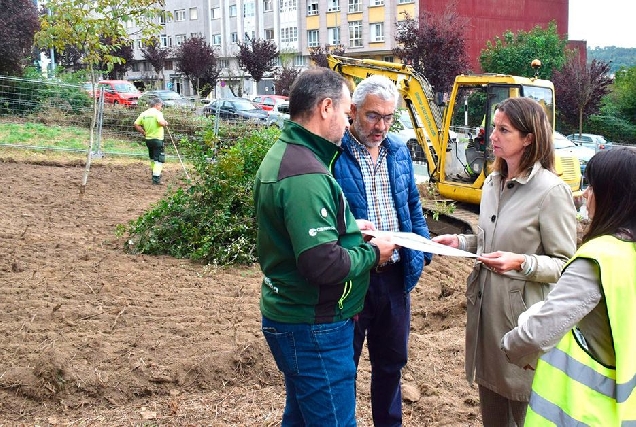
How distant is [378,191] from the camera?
11.1 ft

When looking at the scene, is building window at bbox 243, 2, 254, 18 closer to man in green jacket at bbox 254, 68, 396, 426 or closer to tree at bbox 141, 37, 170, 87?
tree at bbox 141, 37, 170, 87

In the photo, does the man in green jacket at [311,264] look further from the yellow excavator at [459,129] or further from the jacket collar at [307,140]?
the yellow excavator at [459,129]

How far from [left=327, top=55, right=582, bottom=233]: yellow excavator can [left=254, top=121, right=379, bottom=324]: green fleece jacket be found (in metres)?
7.56

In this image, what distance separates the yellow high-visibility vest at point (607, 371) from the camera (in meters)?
2.01

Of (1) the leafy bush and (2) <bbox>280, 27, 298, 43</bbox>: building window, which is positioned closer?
(1) the leafy bush

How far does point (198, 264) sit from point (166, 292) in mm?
1007

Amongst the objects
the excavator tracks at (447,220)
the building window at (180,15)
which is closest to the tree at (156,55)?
the building window at (180,15)

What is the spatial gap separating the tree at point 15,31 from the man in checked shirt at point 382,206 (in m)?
24.0

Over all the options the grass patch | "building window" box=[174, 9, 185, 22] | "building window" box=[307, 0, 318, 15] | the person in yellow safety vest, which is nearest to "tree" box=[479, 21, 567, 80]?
"building window" box=[307, 0, 318, 15]

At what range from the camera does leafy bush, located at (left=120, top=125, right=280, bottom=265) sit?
7.16 metres

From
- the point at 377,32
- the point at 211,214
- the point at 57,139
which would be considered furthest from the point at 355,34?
the point at 211,214

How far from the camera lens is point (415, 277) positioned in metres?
3.41

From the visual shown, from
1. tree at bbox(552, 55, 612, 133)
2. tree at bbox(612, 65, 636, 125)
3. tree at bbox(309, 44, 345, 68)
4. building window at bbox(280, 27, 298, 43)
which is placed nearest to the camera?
tree at bbox(552, 55, 612, 133)

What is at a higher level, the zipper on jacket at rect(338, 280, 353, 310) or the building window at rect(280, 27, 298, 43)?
the building window at rect(280, 27, 298, 43)
